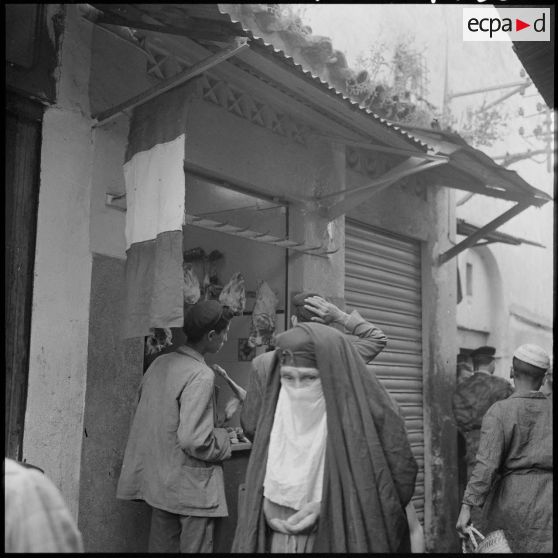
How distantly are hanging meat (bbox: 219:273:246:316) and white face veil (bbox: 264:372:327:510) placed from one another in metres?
2.97

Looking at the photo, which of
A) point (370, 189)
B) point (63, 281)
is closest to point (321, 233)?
point (370, 189)

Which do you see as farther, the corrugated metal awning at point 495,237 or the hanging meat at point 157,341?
the corrugated metal awning at point 495,237

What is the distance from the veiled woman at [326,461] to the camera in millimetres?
3057

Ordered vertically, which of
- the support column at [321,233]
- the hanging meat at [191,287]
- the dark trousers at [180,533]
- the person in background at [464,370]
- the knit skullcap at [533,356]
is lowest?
the dark trousers at [180,533]

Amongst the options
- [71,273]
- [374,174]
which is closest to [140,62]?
[71,273]

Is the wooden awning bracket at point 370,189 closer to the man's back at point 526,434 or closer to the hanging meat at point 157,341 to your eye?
the hanging meat at point 157,341

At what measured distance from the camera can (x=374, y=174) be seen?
818 centimetres

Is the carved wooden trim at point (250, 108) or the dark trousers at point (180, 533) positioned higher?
the carved wooden trim at point (250, 108)

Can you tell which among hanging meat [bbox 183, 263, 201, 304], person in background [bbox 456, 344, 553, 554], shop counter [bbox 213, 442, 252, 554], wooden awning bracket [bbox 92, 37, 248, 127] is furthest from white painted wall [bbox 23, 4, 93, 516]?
person in background [bbox 456, 344, 553, 554]

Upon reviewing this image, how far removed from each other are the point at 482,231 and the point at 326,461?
6.16m

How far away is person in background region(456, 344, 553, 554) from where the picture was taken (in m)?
4.40

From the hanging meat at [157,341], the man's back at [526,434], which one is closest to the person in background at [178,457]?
the hanging meat at [157,341]

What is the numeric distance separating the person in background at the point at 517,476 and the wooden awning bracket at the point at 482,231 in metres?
4.21

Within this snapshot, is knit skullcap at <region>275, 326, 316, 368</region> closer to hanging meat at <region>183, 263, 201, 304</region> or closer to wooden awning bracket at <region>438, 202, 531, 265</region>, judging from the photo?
hanging meat at <region>183, 263, 201, 304</region>
